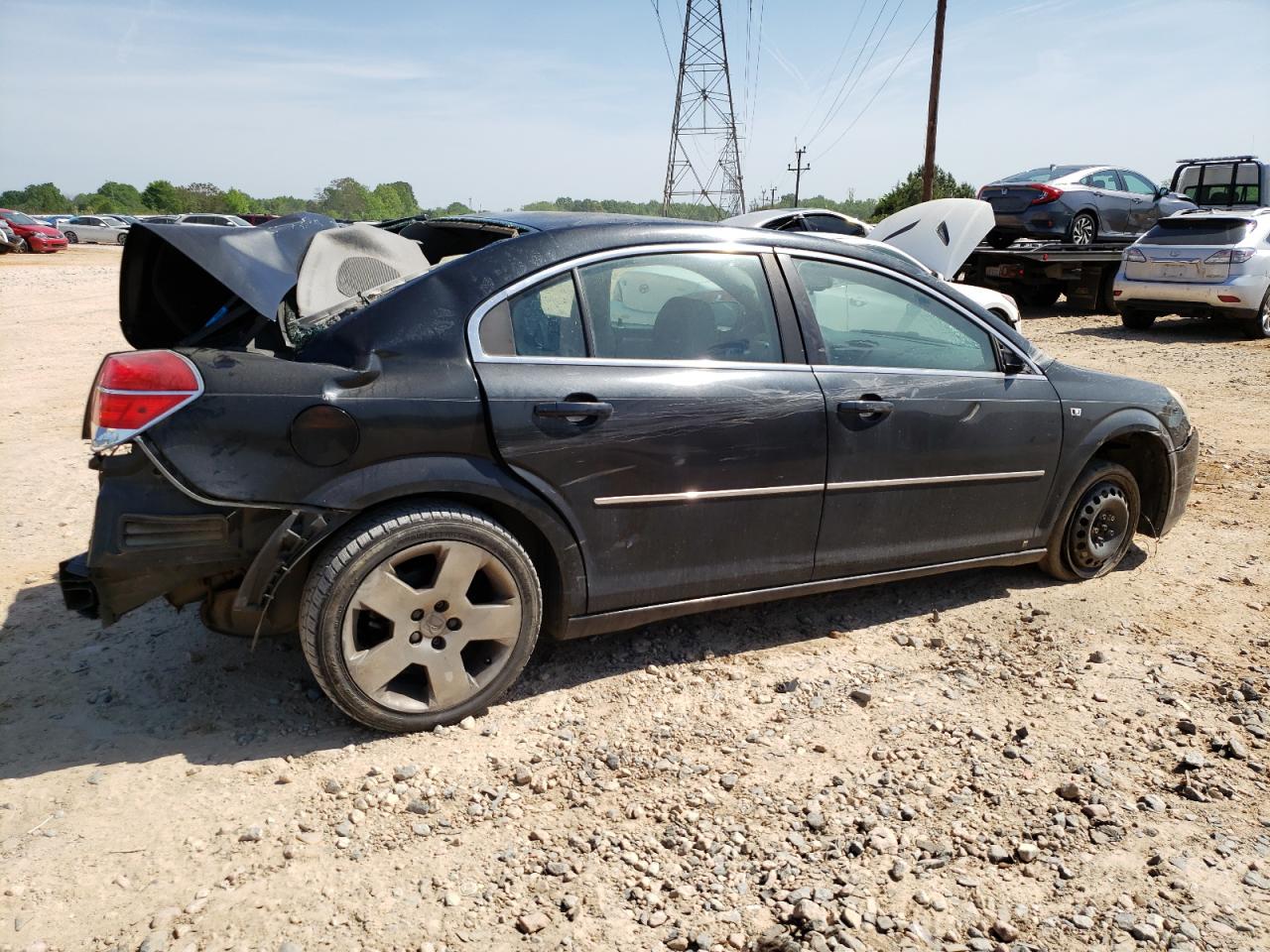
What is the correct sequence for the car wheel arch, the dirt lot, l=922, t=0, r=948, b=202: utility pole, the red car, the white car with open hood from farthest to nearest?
the red car, l=922, t=0, r=948, b=202: utility pole, the white car with open hood, the car wheel arch, the dirt lot

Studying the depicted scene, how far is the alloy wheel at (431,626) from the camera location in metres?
3.01

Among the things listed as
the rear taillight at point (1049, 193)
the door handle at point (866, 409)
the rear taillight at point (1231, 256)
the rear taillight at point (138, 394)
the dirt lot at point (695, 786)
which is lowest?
the dirt lot at point (695, 786)

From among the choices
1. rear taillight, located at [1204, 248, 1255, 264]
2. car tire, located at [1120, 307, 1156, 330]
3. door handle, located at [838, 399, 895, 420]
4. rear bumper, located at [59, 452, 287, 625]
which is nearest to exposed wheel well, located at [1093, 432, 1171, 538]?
door handle, located at [838, 399, 895, 420]

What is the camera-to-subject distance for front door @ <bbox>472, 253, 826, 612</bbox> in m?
3.18

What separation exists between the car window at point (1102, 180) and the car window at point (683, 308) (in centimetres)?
1585

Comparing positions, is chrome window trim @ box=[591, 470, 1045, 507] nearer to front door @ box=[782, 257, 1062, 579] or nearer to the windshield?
front door @ box=[782, 257, 1062, 579]

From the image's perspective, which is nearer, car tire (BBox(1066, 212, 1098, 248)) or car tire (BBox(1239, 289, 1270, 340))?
car tire (BBox(1239, 289, 1270, 340))

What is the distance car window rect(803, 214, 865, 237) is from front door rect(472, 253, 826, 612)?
9.32 meters

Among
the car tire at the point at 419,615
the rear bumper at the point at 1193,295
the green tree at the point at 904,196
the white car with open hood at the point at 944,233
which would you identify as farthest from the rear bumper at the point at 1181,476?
the green tree at the point at 904,196

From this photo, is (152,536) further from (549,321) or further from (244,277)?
(549,321)

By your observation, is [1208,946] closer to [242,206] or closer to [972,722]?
[972,722]

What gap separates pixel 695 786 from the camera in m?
2.94

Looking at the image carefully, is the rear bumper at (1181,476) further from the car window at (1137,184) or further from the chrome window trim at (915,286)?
the car window at (1137,184)

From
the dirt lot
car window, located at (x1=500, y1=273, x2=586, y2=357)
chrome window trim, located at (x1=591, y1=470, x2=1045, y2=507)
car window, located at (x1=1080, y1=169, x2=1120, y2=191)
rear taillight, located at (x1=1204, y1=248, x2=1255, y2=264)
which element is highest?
car window, located at (x1=1080, y1=169, x2=1120, y2=191)
